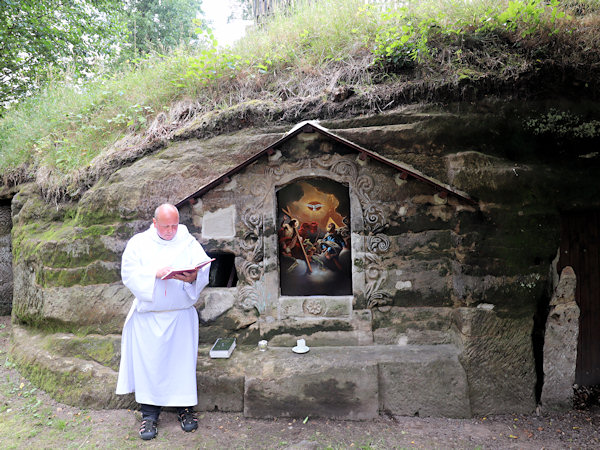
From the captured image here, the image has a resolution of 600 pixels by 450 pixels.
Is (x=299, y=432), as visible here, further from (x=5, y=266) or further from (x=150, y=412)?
(x=5, y=266)

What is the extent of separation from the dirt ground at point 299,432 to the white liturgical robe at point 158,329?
343 mm

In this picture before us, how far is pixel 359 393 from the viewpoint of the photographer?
3.70 meters

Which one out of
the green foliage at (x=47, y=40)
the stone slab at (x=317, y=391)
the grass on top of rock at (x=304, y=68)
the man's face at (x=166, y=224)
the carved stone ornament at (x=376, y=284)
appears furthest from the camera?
the green foliage at (x=47, y=40)

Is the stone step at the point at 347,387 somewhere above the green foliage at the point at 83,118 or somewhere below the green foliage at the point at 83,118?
below

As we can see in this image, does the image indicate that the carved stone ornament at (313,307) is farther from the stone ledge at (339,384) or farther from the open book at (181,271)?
the open book at (181,271)

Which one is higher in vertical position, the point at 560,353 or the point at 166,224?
the point at 166,224

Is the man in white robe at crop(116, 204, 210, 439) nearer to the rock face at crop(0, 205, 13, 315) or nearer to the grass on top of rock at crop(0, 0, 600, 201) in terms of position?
the grass on top of rock at crop(0, 0, 600, 201)

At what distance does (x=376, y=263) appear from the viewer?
407cm

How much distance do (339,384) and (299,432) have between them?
1.89 ft

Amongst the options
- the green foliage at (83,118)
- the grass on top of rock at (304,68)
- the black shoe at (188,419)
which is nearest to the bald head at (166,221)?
the grass on top of rock at (304,68)

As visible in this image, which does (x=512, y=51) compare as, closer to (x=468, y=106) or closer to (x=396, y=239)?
(x=468, y=106)

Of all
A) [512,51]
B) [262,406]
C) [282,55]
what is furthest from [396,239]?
[282,55]

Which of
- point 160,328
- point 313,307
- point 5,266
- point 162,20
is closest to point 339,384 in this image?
point 313,307

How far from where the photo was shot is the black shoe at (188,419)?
3564mm
